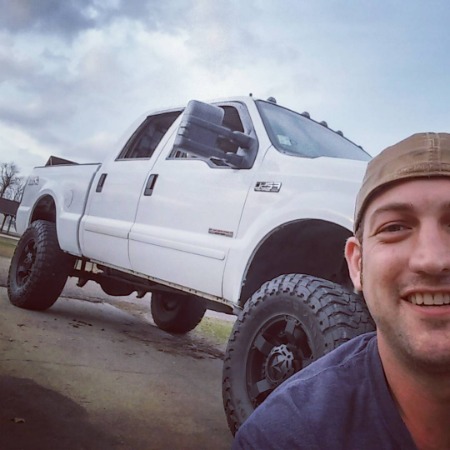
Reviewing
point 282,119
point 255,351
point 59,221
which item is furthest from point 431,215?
point 59,221

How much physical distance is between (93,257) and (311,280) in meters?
2.45

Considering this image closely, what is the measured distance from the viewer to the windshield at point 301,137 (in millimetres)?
3029

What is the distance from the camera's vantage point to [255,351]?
2.32 m

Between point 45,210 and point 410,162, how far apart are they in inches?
183

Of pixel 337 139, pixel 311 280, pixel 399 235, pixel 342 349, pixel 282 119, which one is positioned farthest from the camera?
pixel 337 139

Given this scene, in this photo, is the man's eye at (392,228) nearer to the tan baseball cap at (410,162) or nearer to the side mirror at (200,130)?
the tan baseball cap at (410,162)

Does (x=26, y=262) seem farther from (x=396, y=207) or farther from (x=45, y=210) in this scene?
(x=396, y=207)

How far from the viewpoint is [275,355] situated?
2.20 meters

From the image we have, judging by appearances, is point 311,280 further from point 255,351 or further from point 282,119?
point 282,119

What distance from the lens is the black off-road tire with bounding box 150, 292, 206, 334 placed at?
5.62 metres

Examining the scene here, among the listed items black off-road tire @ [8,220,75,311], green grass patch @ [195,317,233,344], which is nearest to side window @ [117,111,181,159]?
black off-road tire @ [8,220,75,311]

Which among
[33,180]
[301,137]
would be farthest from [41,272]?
[301,137]

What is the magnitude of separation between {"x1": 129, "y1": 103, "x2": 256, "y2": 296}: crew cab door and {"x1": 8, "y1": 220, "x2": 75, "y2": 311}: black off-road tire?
4.24 feet

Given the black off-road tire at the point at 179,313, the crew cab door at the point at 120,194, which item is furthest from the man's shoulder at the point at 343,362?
the black off-road tire at the point at 179,313
